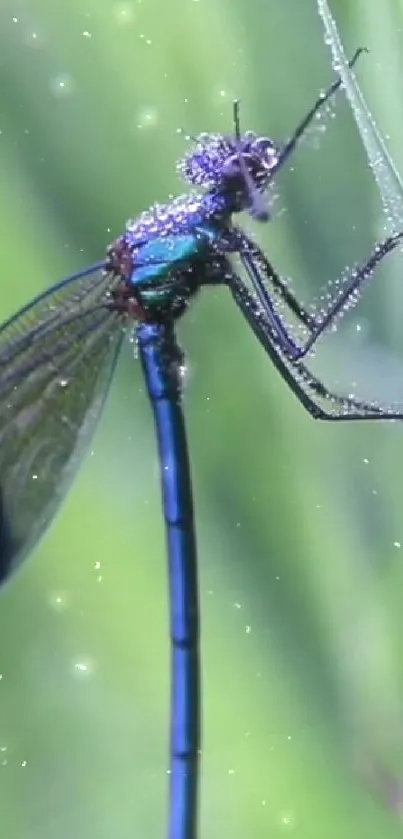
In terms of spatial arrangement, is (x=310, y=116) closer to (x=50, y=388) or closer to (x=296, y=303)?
(x=296, y=303)

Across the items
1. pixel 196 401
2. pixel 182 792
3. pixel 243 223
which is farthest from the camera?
pixel 196 401

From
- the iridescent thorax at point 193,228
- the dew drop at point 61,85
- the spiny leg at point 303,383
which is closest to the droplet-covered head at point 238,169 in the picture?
the iridescent thorax at point 193,228

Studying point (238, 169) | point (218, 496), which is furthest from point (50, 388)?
point (238, 169)

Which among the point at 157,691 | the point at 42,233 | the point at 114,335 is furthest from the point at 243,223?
the point at 157,691

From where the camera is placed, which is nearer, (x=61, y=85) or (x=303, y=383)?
(x=303, y=383)

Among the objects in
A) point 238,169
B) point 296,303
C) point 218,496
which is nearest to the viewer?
point 238,169

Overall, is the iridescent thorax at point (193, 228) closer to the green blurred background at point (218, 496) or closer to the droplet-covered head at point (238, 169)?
the droplet-covered head at point (238, 169)

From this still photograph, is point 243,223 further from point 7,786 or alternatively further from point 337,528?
point 7,786
